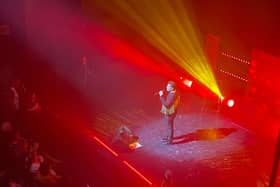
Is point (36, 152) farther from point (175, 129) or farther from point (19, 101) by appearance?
point (175, 129)

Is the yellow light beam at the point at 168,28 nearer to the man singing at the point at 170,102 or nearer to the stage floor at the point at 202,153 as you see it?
the stage floor at the point at 202,153

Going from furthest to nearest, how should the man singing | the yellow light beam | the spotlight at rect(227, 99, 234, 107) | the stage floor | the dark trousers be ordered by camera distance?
1. the yellow light beam
2. the spotlight at rect(227, 99, 234, 107)
3. the dark trousers
4. the man singing
5. the stage floor

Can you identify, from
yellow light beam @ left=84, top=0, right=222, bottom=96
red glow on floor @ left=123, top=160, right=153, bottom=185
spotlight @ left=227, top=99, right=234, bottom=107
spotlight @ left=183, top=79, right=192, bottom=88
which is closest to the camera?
red glow on floor @ left=123, top=160, right=153, bottom=185

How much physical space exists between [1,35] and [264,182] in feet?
29.7

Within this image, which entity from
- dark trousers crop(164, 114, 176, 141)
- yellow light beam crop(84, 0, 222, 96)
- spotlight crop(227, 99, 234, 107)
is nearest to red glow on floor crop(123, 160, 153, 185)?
dark trousers crop(164, 114, 176, 141)

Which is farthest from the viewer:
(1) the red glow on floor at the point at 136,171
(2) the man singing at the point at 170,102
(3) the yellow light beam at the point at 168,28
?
(3) the yellow light beam at the point at 168,28

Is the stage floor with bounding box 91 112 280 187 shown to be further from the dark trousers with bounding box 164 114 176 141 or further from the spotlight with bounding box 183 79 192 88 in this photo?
the spotlight with bounding box 183 79 192 88

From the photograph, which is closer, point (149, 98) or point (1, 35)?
point (1, 35)

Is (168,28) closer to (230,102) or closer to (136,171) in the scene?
(230,102)

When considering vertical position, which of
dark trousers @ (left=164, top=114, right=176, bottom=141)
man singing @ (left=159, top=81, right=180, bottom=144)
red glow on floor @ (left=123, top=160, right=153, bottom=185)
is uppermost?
man singing @ (left=159, top=81, right=180, bottom=144)

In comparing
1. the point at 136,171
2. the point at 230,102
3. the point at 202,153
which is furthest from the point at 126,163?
the point at 230,102

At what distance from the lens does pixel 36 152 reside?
9.27m

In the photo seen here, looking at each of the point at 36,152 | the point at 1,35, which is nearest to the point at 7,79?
the point at 1,35

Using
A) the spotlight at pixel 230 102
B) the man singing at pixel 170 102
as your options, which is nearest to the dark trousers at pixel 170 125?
the man singing at pixel 170 102
